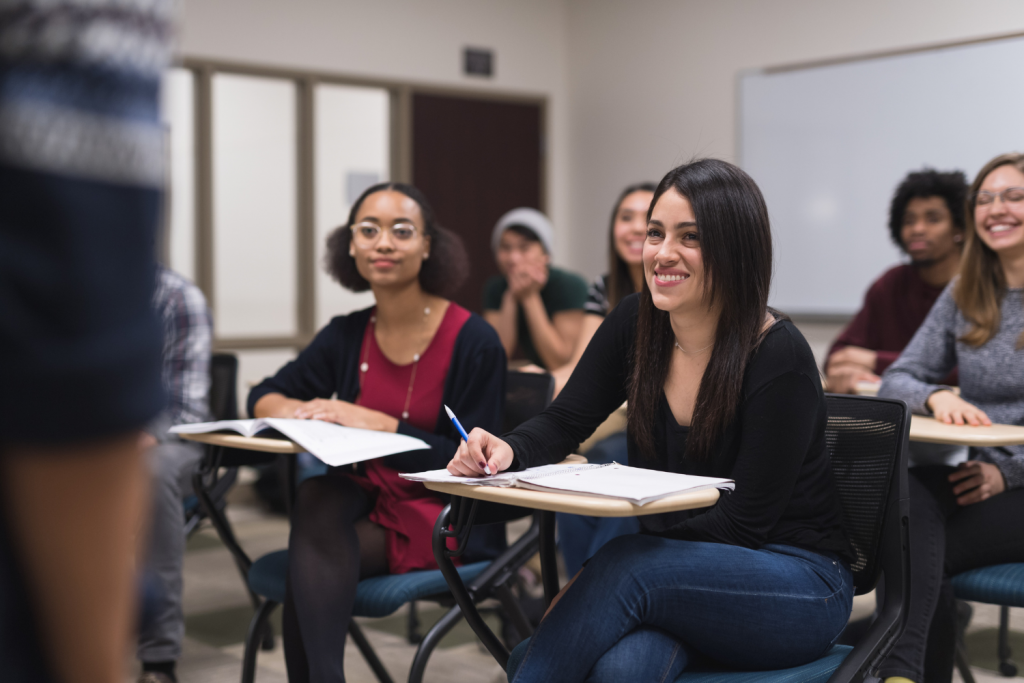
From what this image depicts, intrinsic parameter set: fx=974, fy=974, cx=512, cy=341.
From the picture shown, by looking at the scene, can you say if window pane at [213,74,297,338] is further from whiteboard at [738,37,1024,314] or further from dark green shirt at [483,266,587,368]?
whiteboard at [738,37,1024,314]

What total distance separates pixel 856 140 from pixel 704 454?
411 cm

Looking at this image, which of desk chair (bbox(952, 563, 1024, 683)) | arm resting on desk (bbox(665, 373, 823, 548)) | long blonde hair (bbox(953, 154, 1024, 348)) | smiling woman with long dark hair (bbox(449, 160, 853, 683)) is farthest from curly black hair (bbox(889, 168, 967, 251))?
arm resting on desk (bbox(665, 373, 823, 548))

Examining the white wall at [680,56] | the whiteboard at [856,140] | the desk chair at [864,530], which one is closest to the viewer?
the desk chair at [864,530]

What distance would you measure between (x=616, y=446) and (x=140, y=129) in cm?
267

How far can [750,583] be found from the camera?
4.69 feet

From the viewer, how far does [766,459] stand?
1.53 meters

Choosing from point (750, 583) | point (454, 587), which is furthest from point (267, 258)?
point (750, 583)

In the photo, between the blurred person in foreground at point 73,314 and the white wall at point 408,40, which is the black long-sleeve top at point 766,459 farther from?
the white wall at point 408,40

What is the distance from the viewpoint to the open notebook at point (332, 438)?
6.04 ft

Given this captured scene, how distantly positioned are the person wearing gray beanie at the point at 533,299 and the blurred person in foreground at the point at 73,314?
3.38 metres

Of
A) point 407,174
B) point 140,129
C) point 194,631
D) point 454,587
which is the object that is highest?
point 407,174

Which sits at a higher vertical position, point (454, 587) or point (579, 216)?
point (579, 216)

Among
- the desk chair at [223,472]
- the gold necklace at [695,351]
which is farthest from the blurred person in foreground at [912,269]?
the desk chair at [223,472]

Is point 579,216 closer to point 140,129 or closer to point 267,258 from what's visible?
point 267,258
